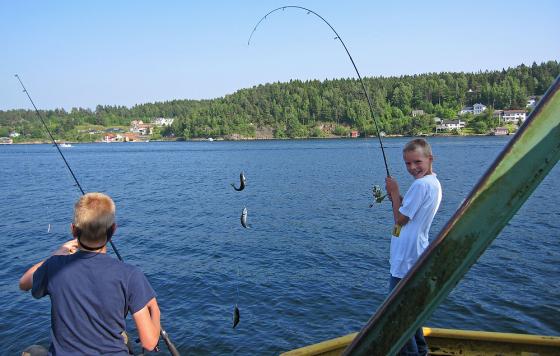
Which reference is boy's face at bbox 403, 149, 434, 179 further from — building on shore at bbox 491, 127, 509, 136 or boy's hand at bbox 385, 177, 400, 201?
building on shore at bbox 491, 127, 509, 136

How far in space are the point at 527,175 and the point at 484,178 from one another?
4.4 inches

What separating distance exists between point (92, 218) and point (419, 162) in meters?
2.64

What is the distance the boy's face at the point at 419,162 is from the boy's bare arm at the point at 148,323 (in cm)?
239

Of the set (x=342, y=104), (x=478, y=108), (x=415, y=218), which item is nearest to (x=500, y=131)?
(x=478, y=108)

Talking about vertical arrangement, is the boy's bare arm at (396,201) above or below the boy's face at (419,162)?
below

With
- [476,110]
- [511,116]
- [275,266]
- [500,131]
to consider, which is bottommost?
[500,131]

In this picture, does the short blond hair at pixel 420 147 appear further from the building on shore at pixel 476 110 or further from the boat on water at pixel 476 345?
the building on shore at pixel 476 110

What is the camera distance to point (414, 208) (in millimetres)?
3682

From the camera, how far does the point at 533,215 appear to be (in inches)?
864

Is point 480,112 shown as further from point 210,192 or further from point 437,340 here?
point 437,340

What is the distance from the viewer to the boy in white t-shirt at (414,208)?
3676mm

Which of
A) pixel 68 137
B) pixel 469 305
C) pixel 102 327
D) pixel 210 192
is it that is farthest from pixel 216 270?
pixel 68 137

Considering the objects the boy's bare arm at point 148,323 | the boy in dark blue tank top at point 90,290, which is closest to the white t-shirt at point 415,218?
the boy's bare arm at point 148,323

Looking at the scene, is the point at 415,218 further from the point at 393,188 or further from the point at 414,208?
the point at 393,188
